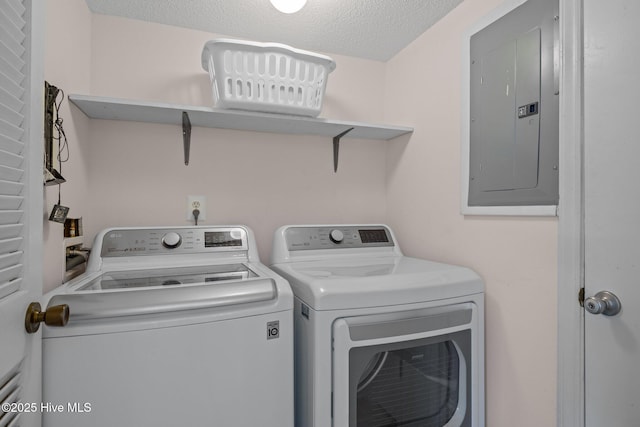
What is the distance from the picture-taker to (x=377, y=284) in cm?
110

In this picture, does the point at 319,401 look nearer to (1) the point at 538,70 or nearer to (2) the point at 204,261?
(2) the point at 204,261

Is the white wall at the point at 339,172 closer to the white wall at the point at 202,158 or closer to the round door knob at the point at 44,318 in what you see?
the white wall at the point at 202,158

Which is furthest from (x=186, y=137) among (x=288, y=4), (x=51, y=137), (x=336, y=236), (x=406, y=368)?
(x=406, y=368)

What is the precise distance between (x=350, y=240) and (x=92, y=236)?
1.28m

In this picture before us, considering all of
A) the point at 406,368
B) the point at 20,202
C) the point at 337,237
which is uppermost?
the point at 20,202

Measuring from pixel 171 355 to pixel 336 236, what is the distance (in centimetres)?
99

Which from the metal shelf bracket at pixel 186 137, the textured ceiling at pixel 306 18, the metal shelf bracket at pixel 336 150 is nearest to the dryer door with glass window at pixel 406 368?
the metal shelf bracket at pixel 336 150

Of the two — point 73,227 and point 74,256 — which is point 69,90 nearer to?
point 73,227

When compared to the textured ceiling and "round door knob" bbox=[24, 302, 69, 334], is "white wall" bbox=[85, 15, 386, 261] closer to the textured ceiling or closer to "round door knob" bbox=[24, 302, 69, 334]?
the textured ceiling

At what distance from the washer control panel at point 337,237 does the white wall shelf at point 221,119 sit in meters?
0.49

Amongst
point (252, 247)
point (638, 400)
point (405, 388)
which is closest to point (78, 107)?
point (252, 247)

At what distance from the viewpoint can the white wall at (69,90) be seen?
1.07 m

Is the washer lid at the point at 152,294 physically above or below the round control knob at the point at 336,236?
below

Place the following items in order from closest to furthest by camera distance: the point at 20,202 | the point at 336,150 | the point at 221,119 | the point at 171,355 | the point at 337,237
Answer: the point at 20,202
the point at 171,355
the point at 221,119
the point at 337,237
the point at 336,150
